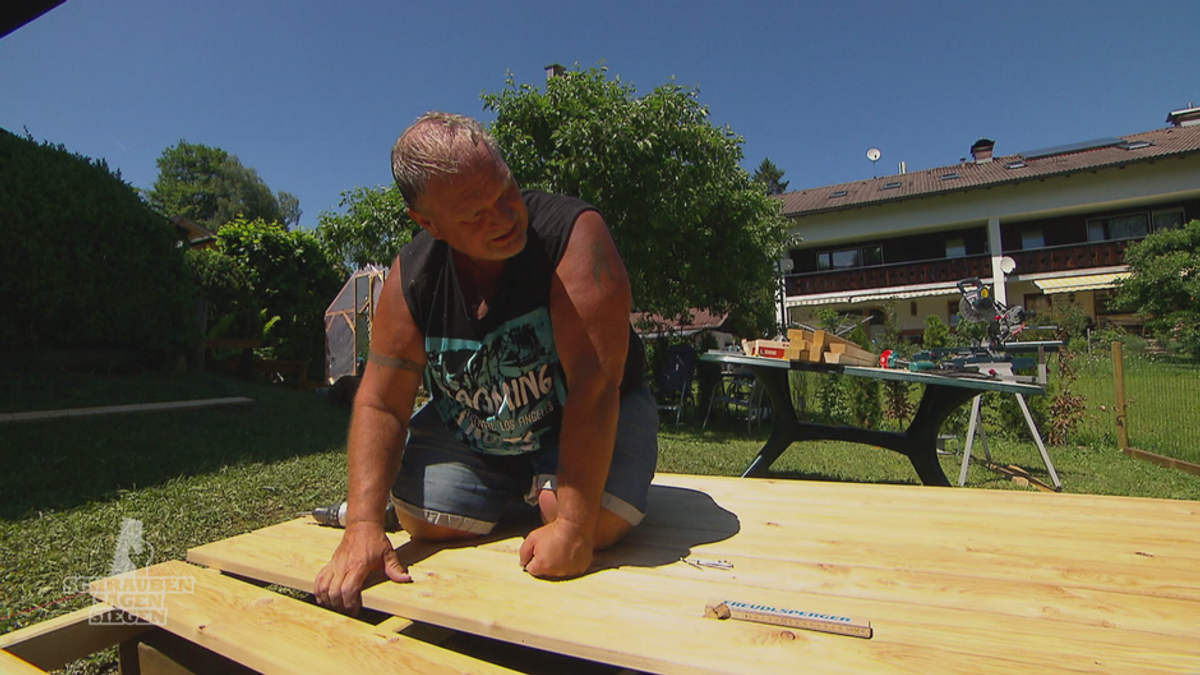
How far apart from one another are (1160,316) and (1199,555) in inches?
752

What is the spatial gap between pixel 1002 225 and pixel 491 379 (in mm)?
26020

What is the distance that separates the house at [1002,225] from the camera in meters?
20.3

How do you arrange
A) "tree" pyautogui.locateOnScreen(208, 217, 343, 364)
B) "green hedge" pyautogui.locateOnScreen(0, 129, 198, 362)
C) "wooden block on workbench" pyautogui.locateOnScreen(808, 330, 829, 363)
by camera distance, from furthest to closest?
"tree" pyautogui.locateOnScreen(208, 217, 343, 364), "green hedge" pyautogui.locateOnScreen(0, 129, 198, 362), "wooden block on workbench" pyautogui.locateOnScreen(808, 330, 829, 363)

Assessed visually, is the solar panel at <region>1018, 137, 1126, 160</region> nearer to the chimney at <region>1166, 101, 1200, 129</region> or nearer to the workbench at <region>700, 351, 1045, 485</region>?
the chimney at <region>1166, 101, 1200, 129</region>

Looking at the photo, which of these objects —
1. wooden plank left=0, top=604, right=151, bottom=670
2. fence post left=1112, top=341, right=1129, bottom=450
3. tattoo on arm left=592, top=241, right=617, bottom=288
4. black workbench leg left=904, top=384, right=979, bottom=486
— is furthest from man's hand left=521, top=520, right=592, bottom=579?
fence post left=1112, top=341, right=1129, bottom=450

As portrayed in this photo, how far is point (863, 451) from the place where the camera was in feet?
23.1

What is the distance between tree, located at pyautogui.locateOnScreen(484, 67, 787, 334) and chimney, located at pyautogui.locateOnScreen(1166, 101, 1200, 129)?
26576mm

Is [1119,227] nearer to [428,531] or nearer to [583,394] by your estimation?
[583,394]

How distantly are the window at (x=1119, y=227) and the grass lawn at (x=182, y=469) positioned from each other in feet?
63.4

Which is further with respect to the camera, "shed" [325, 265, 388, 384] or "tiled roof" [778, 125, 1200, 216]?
"tiled roof" [778, 125, 1200, 216]

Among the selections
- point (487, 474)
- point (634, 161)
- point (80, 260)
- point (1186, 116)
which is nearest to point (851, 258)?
point (1186, 116)

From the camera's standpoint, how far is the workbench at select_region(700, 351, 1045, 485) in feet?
11.3

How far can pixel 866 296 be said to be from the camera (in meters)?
23.7

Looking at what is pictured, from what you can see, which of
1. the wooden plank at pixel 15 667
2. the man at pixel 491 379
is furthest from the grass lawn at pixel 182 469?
the man at pixel 491 379
